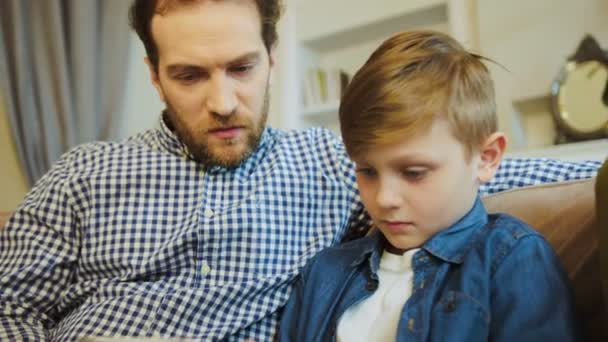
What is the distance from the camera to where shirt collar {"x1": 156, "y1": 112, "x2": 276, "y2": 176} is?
121 cm

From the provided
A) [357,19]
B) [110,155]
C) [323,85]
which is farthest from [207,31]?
[323,85]

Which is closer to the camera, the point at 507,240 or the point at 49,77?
the point at 507,240

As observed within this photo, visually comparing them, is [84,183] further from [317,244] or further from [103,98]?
[103,98]

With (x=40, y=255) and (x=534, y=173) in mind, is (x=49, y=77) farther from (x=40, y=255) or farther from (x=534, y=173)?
(x=534, y=173)

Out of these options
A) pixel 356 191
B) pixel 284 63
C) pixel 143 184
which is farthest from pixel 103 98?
pixel 356 191

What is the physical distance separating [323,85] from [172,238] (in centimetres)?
213

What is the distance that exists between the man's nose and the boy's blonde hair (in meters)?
0.33

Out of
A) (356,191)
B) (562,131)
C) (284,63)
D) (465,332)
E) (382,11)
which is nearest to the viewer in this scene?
(465,332)

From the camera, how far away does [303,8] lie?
125 inches

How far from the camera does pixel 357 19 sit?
2.93 metres

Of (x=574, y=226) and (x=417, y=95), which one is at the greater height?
(x=417, y=95)

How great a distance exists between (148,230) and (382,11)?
204cm

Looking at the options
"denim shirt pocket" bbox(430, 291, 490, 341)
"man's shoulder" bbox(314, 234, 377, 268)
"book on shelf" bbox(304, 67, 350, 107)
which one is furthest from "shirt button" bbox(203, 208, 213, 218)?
"book on shelf" bbox(304, 67, 350, 107)

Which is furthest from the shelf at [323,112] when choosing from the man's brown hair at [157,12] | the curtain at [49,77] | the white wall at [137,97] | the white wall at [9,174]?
the man's brown hair at [157,12]
